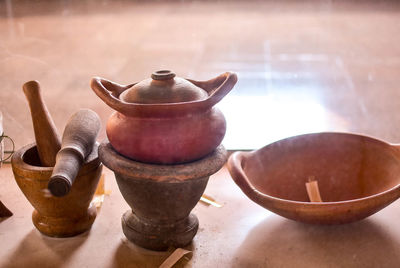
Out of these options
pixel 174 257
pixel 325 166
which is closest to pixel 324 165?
pixel 325 166

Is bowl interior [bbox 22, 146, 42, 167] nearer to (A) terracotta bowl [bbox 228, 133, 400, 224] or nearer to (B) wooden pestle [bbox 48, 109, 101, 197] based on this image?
(B) wooden pestle [bbox 48, 109, 101, 197]

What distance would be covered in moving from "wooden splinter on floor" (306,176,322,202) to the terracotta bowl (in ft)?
0.07

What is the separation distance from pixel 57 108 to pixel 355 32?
261 cm

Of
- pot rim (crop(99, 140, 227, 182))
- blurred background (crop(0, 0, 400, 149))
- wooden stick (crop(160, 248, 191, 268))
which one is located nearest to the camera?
pot rim (crop(99, 140, 227, 182))

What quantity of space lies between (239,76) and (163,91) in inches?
71.3

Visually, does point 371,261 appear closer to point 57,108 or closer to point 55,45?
point 57,108

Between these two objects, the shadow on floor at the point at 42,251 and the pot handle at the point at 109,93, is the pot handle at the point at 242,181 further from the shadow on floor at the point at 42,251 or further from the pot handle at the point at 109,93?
the shadow on floor at the point at 42,251

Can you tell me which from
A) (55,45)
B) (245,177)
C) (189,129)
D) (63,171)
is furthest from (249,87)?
(63,171)

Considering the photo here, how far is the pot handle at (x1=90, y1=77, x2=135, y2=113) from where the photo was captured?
1.68 m

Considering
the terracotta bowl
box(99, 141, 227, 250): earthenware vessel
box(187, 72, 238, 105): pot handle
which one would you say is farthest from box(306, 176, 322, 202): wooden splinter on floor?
box(187, 72, 238, 105): pot handle

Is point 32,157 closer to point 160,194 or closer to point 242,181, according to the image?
point 160,194

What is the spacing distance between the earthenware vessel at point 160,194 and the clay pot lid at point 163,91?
194 millimetres

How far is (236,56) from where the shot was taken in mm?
3773

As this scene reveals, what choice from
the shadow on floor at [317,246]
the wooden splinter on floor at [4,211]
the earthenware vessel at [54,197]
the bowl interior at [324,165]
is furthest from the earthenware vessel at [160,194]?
the wooden splinter on floor at [4,211]
